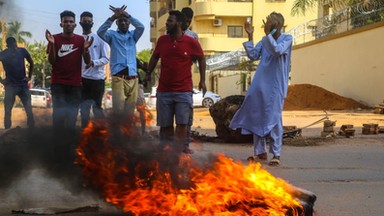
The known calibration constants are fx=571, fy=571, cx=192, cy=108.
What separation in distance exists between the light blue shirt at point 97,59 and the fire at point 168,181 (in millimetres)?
3264

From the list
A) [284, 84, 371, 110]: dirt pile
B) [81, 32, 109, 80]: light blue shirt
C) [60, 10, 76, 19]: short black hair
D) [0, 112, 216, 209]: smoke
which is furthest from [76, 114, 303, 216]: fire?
[284, 84, 371, 110]: dirt pile

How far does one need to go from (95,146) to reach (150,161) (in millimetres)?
445

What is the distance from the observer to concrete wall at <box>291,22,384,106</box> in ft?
75.1

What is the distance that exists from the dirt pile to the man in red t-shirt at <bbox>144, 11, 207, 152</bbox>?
19.0 m

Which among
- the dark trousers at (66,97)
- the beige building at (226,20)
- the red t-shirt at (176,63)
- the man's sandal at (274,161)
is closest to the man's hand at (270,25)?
the red t-shirt at (176,63)

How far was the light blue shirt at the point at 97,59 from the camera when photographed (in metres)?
7.34

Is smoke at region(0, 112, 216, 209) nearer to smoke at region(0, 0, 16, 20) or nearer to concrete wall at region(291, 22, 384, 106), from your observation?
smoke at region(0, 0, 16, 20)

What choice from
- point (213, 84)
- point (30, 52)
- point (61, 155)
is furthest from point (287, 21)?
point (61, 155)

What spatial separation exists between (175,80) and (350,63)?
2029cm

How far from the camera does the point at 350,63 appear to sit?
991 inches

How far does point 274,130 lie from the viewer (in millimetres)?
6824

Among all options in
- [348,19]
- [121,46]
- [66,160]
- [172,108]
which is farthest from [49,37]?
[348,19]

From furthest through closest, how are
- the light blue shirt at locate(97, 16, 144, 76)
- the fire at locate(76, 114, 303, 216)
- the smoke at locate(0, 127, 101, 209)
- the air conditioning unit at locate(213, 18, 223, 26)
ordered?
the air conditioning unit at locate(213, 18, 223, 26) → the light blue shirt at locate(97, 16, 144, 76) → the smoke at locate(0, 127, 101, 209) → the fire at locate(76, 114, 303, 216)

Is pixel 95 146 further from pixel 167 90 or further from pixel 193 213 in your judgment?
pixel 167 90
